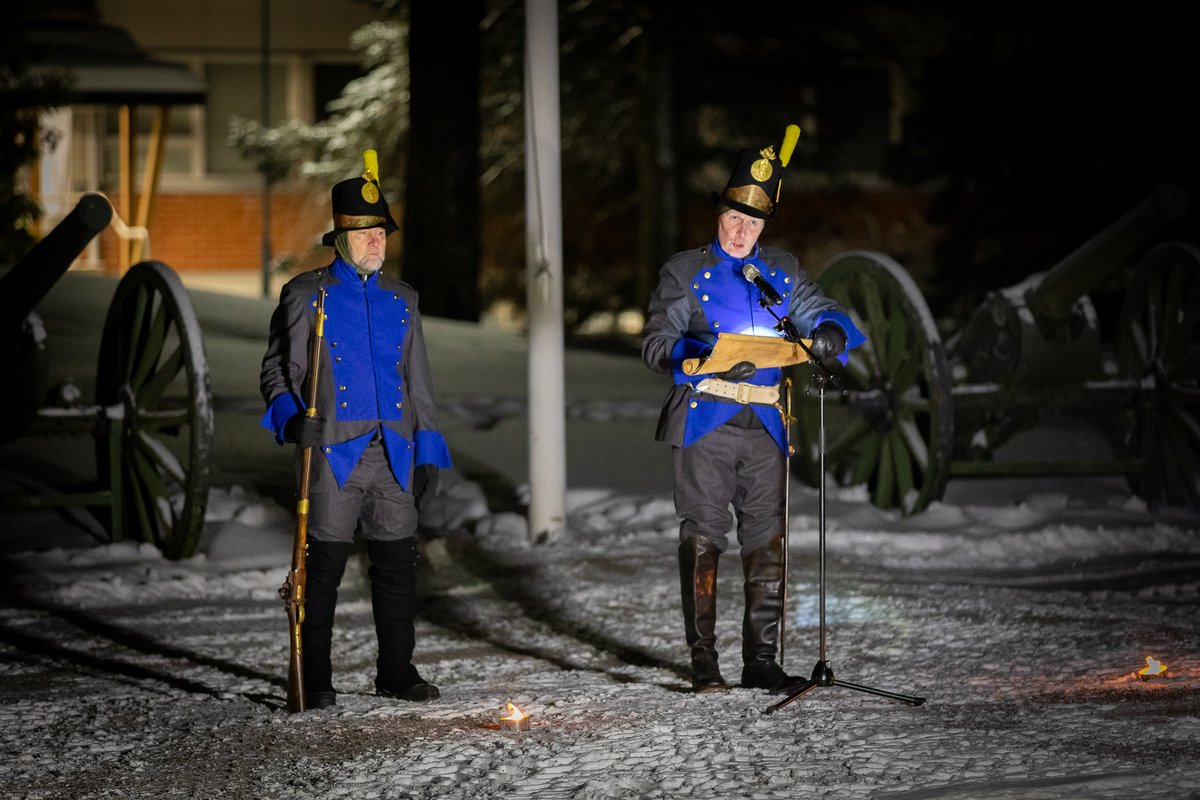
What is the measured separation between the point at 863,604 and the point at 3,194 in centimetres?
1199

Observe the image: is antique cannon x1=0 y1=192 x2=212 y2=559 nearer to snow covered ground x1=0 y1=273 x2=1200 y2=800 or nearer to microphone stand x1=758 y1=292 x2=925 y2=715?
snow covered ground x1=0 y1=273 x2=1200 y2=800

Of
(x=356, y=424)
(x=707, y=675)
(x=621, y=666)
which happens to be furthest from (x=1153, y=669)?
(x=356, y=424)

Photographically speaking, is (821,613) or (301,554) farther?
(301,554)

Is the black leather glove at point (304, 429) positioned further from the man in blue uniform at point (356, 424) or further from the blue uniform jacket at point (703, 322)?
the blue uniform jacket at point (703, 322)

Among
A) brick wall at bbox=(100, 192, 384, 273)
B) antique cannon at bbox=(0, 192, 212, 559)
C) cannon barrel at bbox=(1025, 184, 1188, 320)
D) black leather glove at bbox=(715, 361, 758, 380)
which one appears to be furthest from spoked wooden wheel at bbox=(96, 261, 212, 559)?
brick wall at bbox=(100, 192, 384, 273)

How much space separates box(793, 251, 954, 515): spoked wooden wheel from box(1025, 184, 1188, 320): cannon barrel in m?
0.74

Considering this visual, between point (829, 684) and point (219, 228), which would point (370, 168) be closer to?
point (829, 684)

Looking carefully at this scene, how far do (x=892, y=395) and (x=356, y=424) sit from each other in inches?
171

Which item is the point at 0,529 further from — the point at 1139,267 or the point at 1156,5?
the point at 1156,5

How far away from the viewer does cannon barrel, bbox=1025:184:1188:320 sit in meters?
9.55

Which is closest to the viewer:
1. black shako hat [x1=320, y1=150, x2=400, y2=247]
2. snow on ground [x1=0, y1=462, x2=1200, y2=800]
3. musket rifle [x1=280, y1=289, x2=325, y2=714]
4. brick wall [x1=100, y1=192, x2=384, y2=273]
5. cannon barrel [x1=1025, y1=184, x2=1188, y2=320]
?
snow on ground [x1=0, y1=462, x2=1200, y2=800]

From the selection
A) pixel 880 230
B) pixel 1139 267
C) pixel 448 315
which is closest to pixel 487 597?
pixel 1139 267

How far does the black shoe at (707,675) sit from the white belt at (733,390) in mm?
827

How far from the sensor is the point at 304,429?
19.3 feet
